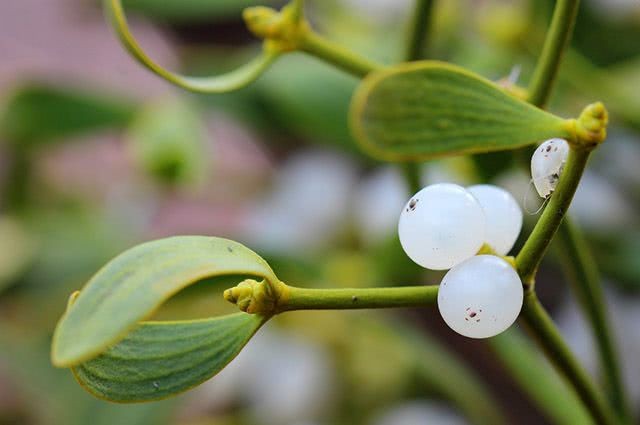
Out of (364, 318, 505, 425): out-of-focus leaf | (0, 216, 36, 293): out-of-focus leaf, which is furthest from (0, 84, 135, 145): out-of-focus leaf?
(364, 318, 505, 425): out-of-focus leaf

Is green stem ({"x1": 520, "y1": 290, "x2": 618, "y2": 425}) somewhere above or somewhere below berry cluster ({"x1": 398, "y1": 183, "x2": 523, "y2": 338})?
below

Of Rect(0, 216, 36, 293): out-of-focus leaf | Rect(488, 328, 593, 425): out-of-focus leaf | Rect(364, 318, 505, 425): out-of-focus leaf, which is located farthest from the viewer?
Rect(0, 216, 36, 293): out-of-focus leaf

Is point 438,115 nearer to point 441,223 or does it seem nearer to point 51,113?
point 441,223

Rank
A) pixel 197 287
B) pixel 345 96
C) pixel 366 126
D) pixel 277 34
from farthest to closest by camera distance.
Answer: pixel 345 96
pixel 197 287
pixel 277 34
pixel 366 126

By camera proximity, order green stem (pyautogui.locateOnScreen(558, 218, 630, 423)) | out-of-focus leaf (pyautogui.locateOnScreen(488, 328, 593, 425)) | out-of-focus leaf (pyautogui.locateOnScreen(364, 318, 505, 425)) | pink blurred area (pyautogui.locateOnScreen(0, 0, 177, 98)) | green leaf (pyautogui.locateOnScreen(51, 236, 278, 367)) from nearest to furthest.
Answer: green leaf (pyautogui.locateOnScreen(51, 236, 278, 367)) < green stem (pyautogui.locateOnScreen(558, 218, 630, 423)) < out-of-focus leaf (pyautogui.locateOnScreen(488, 328, 593, 425)) < out-of-focus leaf (pyautogui.locateOnScreen(364, 318, 505, 425)) < pink blurred area (pyautogui.locateOnScreen(0, 0, 177, 98))

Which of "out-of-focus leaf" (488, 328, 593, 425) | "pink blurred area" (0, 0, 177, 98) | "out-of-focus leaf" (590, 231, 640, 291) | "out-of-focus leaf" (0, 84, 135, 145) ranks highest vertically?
"out-of-focus leaf" (0, 84, 135, 145)

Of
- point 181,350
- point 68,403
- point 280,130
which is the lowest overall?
point 68,403

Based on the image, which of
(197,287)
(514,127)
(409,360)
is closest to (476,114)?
(514,127)

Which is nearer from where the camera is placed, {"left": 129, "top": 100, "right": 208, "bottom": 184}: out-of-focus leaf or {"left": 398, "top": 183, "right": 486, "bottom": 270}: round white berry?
{"left": 398, "top": 183, "right": 486, "bottom": 270}: round white berry

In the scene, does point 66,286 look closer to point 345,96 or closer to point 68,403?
point 68,403

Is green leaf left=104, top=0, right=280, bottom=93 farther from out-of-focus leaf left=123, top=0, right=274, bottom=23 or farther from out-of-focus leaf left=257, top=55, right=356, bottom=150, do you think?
out-of-focus leaf left=123, top=0, right=274, bottom=23
